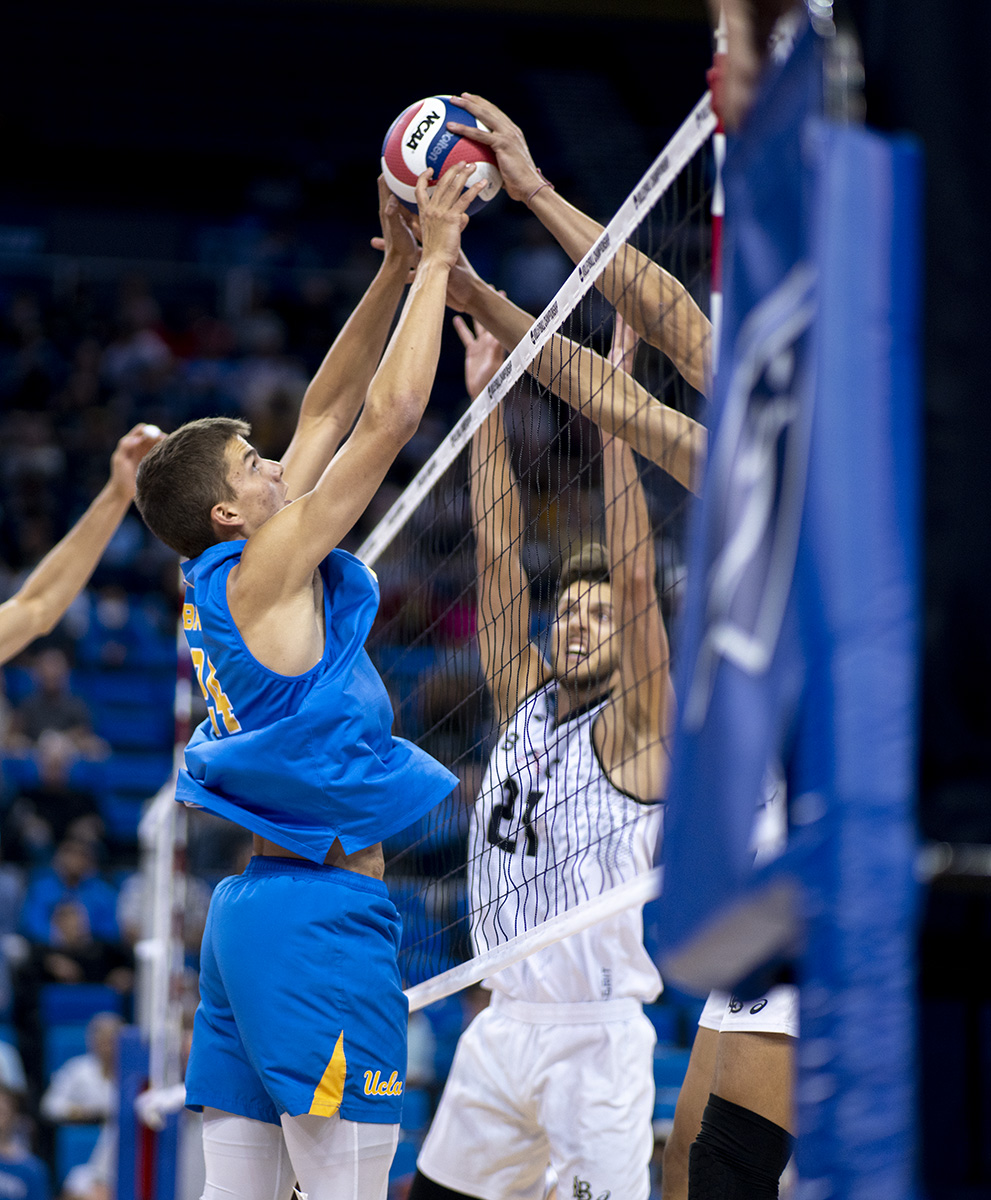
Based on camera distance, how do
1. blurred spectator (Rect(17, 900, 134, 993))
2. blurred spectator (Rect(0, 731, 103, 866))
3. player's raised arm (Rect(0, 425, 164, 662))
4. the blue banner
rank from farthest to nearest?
1. blurred spectator (Rect(0, 731, 103, 866))
2. blurred spectator (Rect(17, 900, 134, 993))
3. player's raised arm (Rect(0, 425, 164, 662))
4. the blue banner

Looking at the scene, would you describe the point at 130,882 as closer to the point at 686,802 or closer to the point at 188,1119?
the point at 188,1119

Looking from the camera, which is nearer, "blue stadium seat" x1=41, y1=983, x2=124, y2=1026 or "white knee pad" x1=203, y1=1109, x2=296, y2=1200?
"white knee pad" x1=203, y1=1109, x2=296, y2=1200

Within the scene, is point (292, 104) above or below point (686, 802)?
above

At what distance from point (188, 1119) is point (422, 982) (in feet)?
7.81

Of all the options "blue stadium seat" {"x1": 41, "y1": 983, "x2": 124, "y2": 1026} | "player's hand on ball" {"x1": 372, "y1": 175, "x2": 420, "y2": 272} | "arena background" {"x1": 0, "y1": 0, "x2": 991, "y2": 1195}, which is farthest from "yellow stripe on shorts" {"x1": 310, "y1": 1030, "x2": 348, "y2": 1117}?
"arena background" {"x1": 0, "y1": 0, "x2": 991, "y2": 1195}

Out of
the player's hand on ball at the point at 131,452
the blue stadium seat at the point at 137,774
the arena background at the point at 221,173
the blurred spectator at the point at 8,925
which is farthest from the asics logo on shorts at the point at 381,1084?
the blue stadium seat at the point at 137,774

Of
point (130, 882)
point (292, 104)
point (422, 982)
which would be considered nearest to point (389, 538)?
point (422, 982)

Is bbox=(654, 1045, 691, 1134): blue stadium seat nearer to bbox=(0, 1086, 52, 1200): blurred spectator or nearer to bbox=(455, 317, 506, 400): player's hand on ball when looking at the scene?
bbox=(0, 1086, 52, 1200): blurred spectator

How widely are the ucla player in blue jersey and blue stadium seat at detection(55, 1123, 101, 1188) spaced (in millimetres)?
6573

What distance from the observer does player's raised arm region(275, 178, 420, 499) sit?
383cm

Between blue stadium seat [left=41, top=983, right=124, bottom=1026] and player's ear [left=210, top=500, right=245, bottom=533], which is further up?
player's ear [left=210, top=500, right=245, bottom=533]

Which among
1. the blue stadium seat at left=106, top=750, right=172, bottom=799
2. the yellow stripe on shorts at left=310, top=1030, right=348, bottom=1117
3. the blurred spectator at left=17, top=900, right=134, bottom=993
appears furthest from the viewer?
the blue stadium seat at left=106, top=750, right=172, bottom=799

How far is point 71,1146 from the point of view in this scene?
8.98 meters

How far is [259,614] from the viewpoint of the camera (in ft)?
10.0
